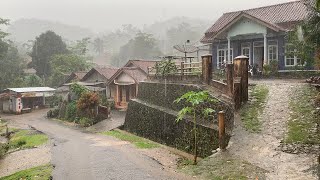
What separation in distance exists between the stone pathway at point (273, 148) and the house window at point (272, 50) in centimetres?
1160

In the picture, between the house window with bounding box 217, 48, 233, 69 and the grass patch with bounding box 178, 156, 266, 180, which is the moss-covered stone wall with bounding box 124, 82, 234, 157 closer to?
the grass patch with bounding box 178, 156, 266, 180

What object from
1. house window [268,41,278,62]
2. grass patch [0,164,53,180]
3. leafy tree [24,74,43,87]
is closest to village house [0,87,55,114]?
leafy tree [24,74,43,87]

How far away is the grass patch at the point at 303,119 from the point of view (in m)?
11.5

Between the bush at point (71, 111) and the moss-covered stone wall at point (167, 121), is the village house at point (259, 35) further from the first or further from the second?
the bush at point (71, 111)

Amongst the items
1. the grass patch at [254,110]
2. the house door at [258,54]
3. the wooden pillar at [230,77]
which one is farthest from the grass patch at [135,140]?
the house door at [258,54]

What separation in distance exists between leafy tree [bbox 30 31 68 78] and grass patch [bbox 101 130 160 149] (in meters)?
38.9

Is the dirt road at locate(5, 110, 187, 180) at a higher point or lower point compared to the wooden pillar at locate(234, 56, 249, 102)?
lower

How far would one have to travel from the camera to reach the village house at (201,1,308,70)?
1014 inches

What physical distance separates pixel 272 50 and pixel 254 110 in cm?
1400

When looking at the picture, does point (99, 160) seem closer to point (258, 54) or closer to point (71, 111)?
point (258, 54)

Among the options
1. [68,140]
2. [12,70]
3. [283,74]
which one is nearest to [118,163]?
[68,140]

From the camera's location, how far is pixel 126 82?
36.7m

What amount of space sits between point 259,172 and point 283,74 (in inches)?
612

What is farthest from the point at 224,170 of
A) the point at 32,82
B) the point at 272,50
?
the point at 32,82
